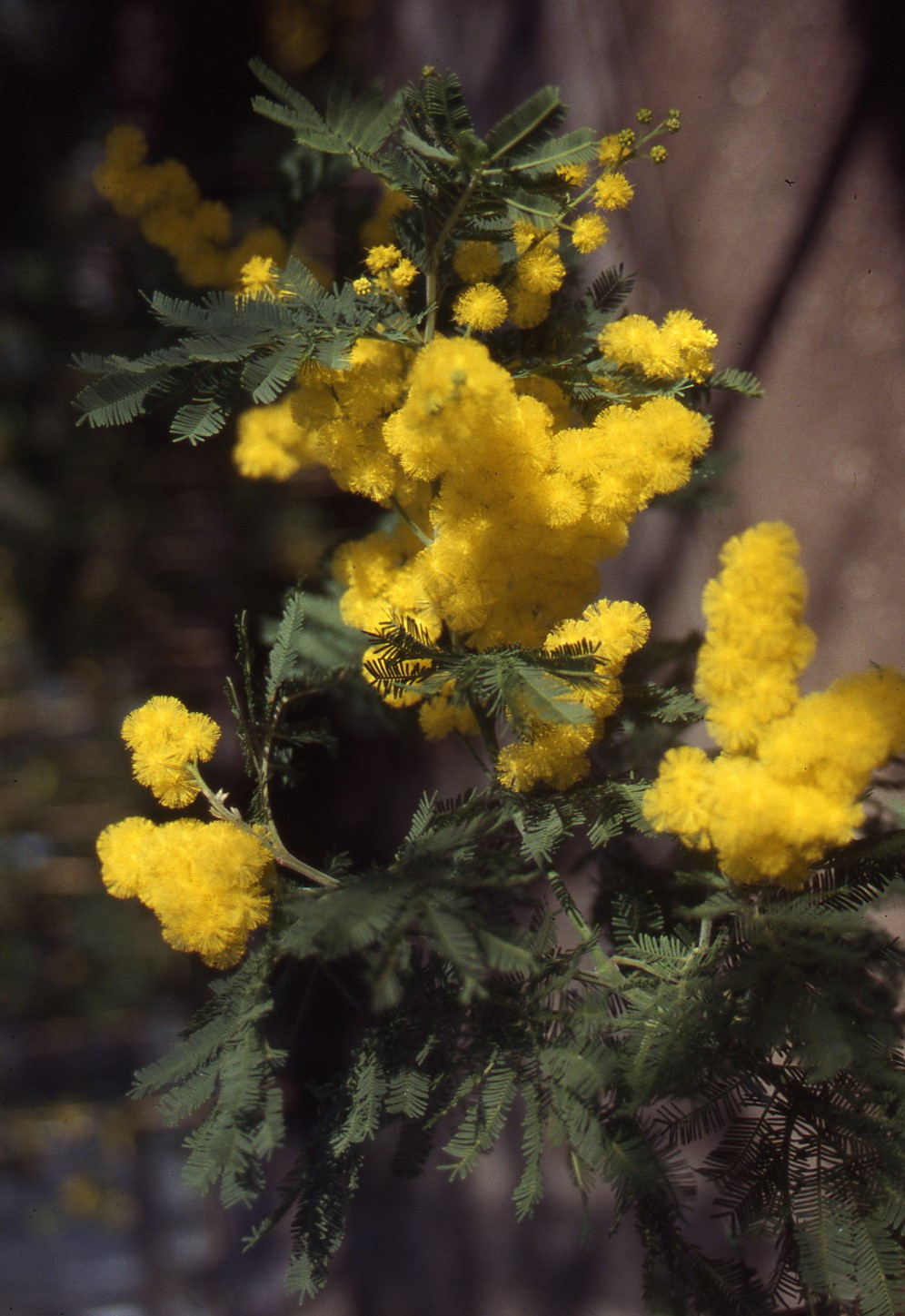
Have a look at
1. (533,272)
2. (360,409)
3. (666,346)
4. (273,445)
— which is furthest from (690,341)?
(273,445)

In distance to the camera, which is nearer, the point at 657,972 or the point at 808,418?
the point at 657,972

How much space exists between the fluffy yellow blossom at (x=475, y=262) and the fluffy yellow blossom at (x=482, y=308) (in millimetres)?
29

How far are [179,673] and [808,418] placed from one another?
2.44 feet

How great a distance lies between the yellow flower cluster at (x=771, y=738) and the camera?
1.51ft

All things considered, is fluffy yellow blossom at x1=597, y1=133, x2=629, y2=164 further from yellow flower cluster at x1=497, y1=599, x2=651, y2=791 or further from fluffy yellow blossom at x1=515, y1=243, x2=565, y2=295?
yellow flower cluster at x1=497, y1=599, x2=651, y2=791

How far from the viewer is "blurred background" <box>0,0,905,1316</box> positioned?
785 millimetres

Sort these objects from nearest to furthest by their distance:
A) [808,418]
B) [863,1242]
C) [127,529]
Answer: [863,1242] → [808,418] → [127,529]

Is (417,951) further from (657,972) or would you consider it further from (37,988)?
(37,988)

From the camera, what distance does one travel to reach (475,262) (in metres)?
0.60

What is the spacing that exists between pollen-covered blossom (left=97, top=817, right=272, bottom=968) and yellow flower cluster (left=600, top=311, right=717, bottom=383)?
1.34 ft

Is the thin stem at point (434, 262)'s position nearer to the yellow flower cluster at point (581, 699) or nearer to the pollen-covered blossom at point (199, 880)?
the yellow flower cluster at point (581, 699)

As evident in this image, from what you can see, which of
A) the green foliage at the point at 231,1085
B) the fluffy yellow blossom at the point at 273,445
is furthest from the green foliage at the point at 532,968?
the fluffy yellow blossom at the point at 273,445

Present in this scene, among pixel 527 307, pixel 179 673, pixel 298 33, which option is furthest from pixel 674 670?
pixel 298 33

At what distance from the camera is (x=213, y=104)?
0.91 meters
